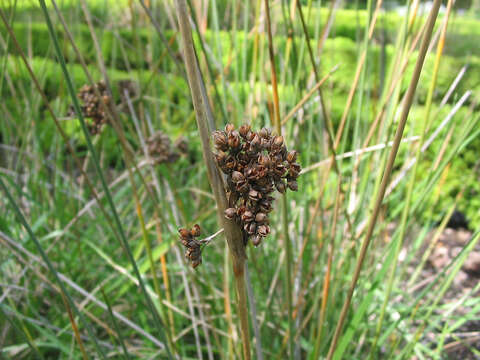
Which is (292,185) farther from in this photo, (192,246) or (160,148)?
(160,148)

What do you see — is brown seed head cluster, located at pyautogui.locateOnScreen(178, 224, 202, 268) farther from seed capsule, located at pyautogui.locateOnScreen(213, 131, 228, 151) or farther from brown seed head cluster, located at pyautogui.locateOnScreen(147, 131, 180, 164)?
brown seed head cluster, located at pyautogui.locateOnScreen(147, 131, 180, 164)

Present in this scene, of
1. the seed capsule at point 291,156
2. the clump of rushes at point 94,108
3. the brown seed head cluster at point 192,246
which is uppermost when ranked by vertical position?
the seed capsule at point 291,156

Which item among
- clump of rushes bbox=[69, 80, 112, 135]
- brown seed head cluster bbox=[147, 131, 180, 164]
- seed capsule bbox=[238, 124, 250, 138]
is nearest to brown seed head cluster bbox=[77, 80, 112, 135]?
clump of rushes bbox=[69, 80, 112, 135]

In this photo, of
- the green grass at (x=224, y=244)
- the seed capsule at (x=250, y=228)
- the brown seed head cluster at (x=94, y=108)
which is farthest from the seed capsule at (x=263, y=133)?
the brown seed head cluster at (x=94, y=108)

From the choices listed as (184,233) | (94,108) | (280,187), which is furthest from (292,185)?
(94,108)

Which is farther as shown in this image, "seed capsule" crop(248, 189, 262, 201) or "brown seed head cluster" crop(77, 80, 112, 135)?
"brown seed head cluster" crop(77, 80, 112, 135)

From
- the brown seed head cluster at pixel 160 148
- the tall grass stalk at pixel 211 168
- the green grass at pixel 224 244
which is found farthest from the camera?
the brown seed head cluster at pixel 160 148

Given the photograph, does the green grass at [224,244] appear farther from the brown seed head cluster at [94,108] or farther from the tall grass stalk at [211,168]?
the tall grass stalk at [211,168]

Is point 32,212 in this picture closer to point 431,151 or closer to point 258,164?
point 258,164

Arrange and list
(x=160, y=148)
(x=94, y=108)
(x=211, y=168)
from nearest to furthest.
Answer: (x=211, y=168) → (x=94, y=108) → (x=160, y=148)
